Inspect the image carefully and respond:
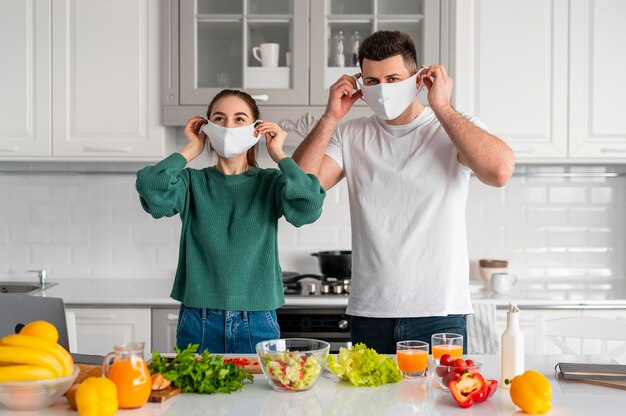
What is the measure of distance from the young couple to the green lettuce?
0.45 metres

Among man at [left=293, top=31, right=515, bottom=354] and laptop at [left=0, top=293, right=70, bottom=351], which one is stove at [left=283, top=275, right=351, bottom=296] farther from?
laptop at [left=0, top=293, right=70, bottom=351]

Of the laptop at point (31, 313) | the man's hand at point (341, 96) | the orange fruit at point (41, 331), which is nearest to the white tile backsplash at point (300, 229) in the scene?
the man's hand at point (341, 96)

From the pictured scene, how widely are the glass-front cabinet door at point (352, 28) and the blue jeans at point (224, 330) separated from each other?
154 cm

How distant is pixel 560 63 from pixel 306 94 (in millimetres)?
1115

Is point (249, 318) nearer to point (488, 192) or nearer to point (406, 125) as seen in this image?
point (406, 125)

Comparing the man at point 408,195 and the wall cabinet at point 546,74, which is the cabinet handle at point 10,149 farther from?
the wall cabinet at point 546,74

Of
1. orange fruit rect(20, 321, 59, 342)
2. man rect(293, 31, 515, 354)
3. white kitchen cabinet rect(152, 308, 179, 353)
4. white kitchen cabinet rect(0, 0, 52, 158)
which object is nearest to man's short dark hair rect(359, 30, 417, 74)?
man rect(293, 31, 515, 354)

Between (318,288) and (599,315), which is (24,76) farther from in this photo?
(599,315)

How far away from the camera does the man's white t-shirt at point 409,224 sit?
87.3 inches

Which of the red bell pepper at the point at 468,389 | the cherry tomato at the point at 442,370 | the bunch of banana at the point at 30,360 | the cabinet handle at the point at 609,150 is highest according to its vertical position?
the cabinet handle at the point at 609,150

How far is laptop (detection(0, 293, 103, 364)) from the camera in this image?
1942 mm

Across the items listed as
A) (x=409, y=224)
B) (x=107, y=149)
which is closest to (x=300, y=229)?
(x=107, y=149)

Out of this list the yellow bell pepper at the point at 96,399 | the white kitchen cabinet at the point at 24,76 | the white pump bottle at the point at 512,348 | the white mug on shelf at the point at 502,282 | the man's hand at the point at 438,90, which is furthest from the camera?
the white kitchen cabinet at the point at 24,76

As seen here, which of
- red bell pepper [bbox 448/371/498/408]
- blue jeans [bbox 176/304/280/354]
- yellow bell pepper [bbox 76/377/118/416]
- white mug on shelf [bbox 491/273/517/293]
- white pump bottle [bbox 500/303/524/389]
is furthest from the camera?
white mug on shelf [bbox 491/273/517/293]
